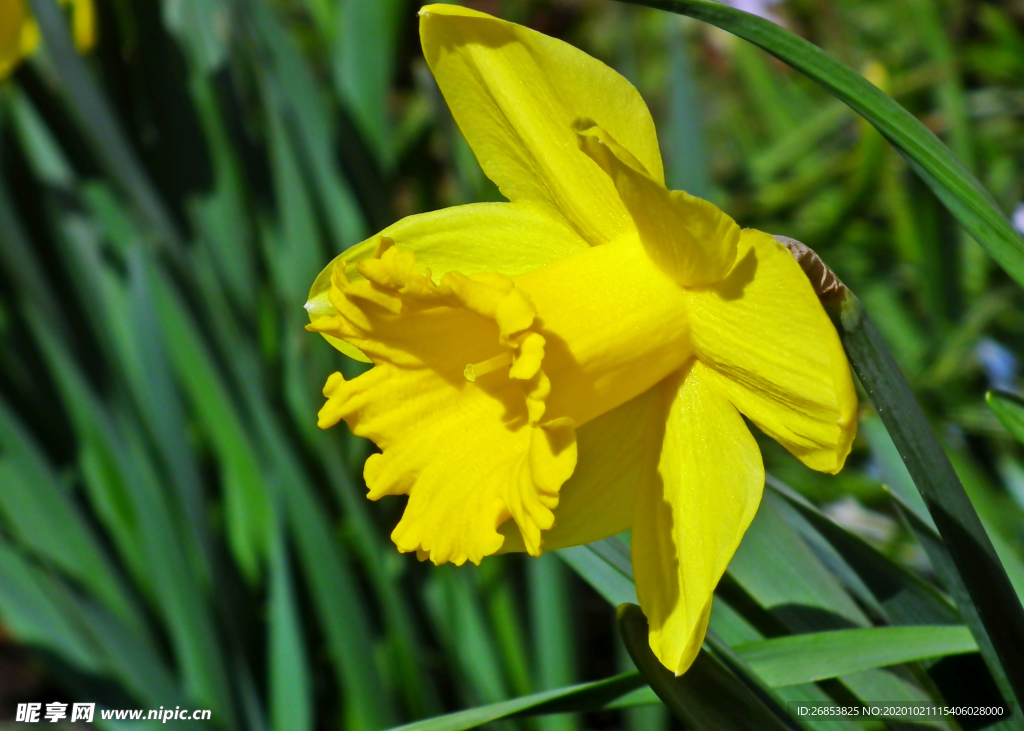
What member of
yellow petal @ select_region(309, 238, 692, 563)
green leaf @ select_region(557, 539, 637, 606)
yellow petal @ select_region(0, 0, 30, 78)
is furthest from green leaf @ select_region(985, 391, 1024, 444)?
yellow petal @ select_region(0, 0, 30, 78)

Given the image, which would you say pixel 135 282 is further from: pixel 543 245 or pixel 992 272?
pixel 992 272

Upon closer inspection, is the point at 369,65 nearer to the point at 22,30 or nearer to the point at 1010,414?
the point at 22,30

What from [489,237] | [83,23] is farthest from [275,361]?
[489,237]

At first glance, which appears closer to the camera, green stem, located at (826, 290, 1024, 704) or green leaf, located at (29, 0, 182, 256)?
green stem, located at (826, 290, 1024, 704)

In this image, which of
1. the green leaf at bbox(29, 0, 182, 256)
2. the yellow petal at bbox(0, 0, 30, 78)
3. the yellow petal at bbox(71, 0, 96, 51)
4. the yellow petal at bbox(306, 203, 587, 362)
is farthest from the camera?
the yellow petal at bbox(71, 0, 96, 51)

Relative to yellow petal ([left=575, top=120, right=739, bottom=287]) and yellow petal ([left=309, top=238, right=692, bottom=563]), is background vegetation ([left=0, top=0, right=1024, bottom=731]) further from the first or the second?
yellow petal ([left=575, top=120, right=739, bottom=287])
